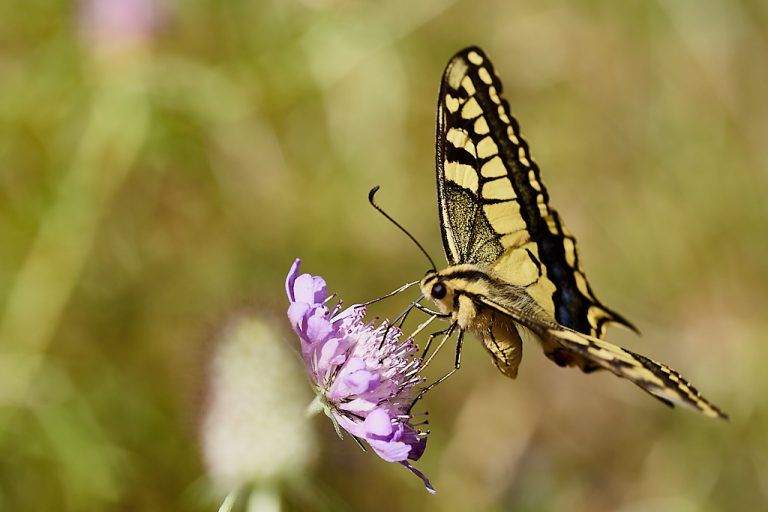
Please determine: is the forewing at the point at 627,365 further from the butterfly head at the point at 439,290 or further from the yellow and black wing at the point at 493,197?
the yellow and black wing at the point at 493,197

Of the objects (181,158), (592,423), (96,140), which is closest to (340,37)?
(181,158)

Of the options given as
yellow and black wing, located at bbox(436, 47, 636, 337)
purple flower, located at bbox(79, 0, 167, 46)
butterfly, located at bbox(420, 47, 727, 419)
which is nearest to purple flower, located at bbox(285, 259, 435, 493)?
butterfly, located at bbox(420, 47, 727, 419)

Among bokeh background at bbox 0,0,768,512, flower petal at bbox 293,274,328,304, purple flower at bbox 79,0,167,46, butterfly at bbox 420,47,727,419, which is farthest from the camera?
purple flower at bbox 79,0,167,46

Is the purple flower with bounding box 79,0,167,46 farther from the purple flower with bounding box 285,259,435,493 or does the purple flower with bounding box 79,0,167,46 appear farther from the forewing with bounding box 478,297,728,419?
the forewing with bounding box 478,297,728,419

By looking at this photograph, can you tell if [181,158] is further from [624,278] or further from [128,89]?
[624,278]

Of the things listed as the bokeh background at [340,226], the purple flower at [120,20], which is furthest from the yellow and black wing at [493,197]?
the purple flower at [120,20]

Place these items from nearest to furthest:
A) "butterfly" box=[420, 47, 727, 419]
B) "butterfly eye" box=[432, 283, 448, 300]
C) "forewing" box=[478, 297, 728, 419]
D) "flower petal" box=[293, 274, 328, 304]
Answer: "forewing" box=[478, 297, 728, 419] < "flower petal" box=[293, 274, 328, 304] < "butterfly eye" box=[432, 283, 448, 300] < "butterfly" box=[420, 47, 727, 419]

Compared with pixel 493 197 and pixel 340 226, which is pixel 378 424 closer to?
pixel 493 197

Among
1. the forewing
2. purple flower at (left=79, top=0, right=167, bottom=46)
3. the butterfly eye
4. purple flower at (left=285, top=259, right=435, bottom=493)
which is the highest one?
purple flower at (left=79, top=0, right=167, bottom=46)
